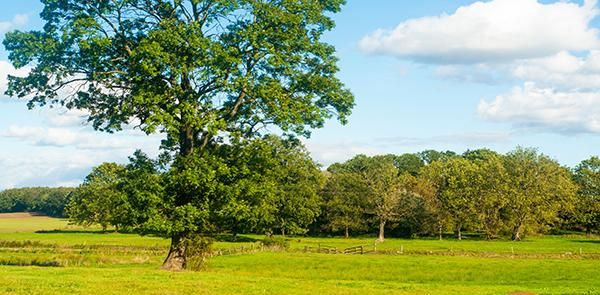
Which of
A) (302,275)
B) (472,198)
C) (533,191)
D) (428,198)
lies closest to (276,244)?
(302,275)

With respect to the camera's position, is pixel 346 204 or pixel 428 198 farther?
pixel 346 204

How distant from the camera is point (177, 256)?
3266cm

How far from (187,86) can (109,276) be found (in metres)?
11.5

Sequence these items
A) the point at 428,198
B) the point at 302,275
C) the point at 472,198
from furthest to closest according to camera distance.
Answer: the point at 428,198 < the point at 472,198 < the point at 302,275

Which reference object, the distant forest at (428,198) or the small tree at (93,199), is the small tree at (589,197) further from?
the small tree at (93,199)

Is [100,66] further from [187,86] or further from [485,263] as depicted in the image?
[485,263]

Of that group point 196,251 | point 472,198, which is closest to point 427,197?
point 472,198

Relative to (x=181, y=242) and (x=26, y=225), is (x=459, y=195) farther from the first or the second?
→ (x=26, y=225)

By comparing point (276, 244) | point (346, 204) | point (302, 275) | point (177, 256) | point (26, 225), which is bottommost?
point (302, 275)

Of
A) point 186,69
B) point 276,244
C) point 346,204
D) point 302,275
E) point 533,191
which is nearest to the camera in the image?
point 186,69

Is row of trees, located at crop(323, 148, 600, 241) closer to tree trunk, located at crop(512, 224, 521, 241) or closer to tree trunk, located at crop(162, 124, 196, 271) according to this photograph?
tree trunk, located at crop(512, 224, 521, 241)

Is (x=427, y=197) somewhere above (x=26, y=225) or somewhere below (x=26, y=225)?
above

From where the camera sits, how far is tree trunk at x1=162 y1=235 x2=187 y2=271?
1272 inches

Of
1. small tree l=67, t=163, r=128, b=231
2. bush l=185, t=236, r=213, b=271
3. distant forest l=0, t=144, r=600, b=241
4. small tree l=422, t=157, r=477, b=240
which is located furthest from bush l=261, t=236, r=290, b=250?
small tree l=422, t=157, r=477, b=240
